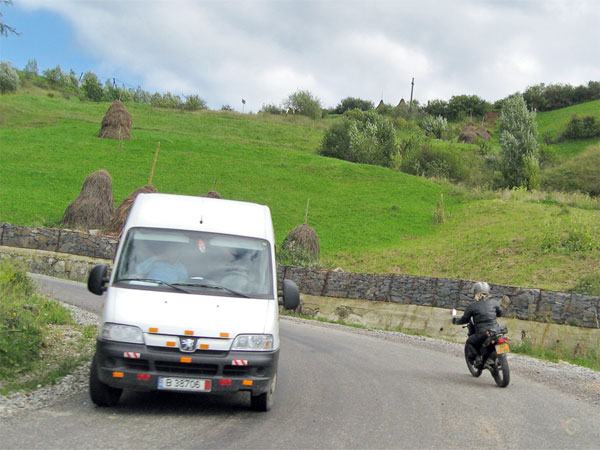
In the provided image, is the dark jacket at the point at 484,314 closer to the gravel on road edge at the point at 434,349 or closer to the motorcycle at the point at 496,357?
the motorcycle at the point at 496,357

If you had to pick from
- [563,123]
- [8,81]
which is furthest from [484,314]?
[8,81]

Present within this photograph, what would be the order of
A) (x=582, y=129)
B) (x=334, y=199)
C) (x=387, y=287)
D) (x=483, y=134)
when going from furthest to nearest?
(x=483, y=134), (x=582, y=129), (x=334, y=199), (x=387, y=287)

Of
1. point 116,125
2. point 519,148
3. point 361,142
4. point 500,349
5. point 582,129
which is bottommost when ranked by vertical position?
point 500,349

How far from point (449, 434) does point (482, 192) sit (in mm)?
40132

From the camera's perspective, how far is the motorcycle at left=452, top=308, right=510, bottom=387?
10.5 meters

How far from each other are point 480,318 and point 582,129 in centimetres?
8866

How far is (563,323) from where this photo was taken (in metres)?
16.8

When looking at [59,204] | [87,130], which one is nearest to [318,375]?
[59,204]

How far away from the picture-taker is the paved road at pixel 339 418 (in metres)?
6.31

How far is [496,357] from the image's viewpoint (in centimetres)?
1080

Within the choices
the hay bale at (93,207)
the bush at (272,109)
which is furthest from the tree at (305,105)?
the hay bale at (93,207)

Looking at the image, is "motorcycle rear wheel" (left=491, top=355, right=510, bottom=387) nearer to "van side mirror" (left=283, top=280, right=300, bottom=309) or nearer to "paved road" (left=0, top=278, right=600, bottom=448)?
"paved road" (left=0, top=278, right=600, bottom=448)

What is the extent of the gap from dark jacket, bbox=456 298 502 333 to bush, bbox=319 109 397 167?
173ft

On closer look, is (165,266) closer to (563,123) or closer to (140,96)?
(563,123)
